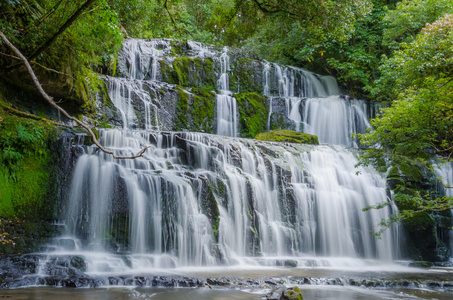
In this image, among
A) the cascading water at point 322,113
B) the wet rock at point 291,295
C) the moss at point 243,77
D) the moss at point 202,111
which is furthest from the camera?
the moss at point 243,77

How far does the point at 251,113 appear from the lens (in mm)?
16250

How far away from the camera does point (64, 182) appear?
8.16 m

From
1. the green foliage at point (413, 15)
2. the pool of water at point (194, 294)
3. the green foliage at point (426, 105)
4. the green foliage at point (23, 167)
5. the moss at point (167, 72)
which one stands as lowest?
the pool of water at point (194, 294)

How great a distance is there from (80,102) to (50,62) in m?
2.06

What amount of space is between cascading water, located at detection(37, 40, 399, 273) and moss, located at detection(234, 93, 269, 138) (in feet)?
12.9

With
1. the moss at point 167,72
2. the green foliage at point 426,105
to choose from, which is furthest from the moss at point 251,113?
the green foliage at point 426,105

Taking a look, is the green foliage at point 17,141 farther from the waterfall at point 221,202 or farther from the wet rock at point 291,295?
the wet rock at point 291,295

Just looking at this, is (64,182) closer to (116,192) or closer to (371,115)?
(116,192)

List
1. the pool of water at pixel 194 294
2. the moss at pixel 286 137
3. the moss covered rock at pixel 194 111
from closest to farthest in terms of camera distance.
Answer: the pool of water at pixel 194 294 → the moss at pixel 286 137 → the moss covered rock at pixel 194 111

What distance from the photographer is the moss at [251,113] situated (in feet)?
52.2

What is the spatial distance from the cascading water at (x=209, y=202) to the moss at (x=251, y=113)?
394cm

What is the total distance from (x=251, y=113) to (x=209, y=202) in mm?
7984

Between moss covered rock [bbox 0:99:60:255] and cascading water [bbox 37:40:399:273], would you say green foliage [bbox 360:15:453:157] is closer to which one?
cascading water [bbox 37:40:399:273]

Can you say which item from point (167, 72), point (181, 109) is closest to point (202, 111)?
point (181, 109)
